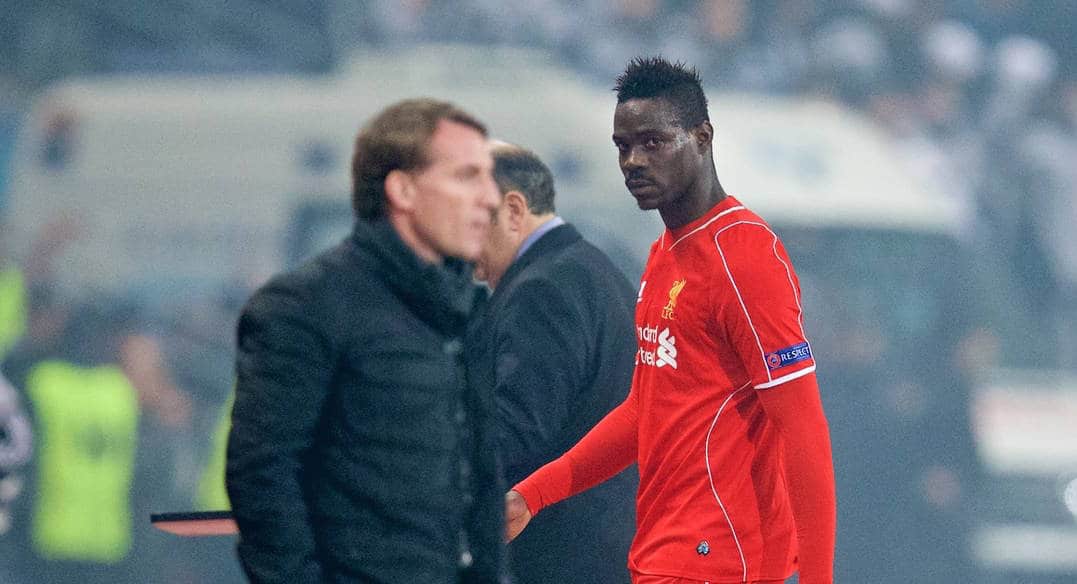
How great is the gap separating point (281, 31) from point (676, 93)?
6842mm

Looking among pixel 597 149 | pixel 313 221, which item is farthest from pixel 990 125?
pixel 313 221

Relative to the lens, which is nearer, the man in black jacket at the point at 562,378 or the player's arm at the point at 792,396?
the player's arm at the point at 792,396

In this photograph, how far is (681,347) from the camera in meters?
2.87

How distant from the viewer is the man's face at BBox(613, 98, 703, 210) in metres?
2.94

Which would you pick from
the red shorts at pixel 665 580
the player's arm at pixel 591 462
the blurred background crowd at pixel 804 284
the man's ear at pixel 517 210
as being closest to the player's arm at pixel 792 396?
the red shorts at pixel 665 580

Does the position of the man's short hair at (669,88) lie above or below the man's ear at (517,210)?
above

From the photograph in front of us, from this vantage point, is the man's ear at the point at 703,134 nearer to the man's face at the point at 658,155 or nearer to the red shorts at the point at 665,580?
the man's face at the point at 658,155

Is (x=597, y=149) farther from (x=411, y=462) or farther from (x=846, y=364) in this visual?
(x=411, y=462)

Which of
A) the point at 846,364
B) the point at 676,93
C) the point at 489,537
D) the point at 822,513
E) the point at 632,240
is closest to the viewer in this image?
the point at 489,537

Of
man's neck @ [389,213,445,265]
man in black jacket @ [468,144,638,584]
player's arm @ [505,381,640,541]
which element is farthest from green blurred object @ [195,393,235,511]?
man's neck @ [389,213,445,265]

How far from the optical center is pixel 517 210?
3.72 m

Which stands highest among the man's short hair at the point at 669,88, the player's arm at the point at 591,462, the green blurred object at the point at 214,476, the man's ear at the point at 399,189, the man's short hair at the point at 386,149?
the man's short hair at the point at 669,88

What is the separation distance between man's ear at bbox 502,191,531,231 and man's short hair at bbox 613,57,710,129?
2.36ft

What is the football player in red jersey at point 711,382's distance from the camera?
2.72 m
